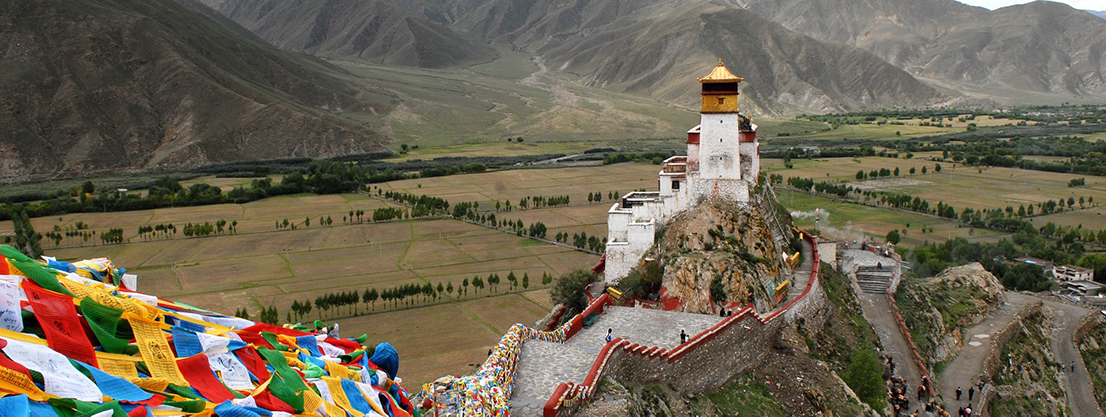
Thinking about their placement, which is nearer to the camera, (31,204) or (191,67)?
(31,204)

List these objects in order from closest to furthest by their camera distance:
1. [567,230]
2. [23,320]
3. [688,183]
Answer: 1. [23,320]
2. [688,183]
3. [567,230]

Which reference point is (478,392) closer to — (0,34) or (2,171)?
(2,171)

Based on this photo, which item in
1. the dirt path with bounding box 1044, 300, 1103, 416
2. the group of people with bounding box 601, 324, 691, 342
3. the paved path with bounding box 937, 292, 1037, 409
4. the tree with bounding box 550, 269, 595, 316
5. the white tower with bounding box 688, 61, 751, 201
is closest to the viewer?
the group of people with bounding box 601, 324, 691, 342

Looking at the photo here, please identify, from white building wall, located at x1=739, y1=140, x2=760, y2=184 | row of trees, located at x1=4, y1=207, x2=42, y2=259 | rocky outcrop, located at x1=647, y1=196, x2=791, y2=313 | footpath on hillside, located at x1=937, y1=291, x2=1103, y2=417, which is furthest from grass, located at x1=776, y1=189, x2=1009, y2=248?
row of trees, located at x1=4, y1=207, x2=42, y2=259

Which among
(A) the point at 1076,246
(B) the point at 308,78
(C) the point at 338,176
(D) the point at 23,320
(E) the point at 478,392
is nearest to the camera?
(D) the point at 23,320

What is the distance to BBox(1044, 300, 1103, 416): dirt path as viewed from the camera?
35.3m

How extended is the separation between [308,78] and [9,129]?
6665cm

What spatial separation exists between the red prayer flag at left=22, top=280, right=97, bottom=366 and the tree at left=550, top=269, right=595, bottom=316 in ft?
65.0

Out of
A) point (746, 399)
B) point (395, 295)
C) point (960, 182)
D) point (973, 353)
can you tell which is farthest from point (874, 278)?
point (960, 182)

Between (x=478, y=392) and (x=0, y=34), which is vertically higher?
(x=0, y=34)

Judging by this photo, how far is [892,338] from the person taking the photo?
3294 centimetres

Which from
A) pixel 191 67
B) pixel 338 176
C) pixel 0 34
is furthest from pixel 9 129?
pixel 338 176

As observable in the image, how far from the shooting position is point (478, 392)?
14586 millimetres

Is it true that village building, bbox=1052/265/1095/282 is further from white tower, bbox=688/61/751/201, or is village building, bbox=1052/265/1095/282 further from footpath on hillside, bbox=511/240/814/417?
white tower, bbox=688/61/751/201
